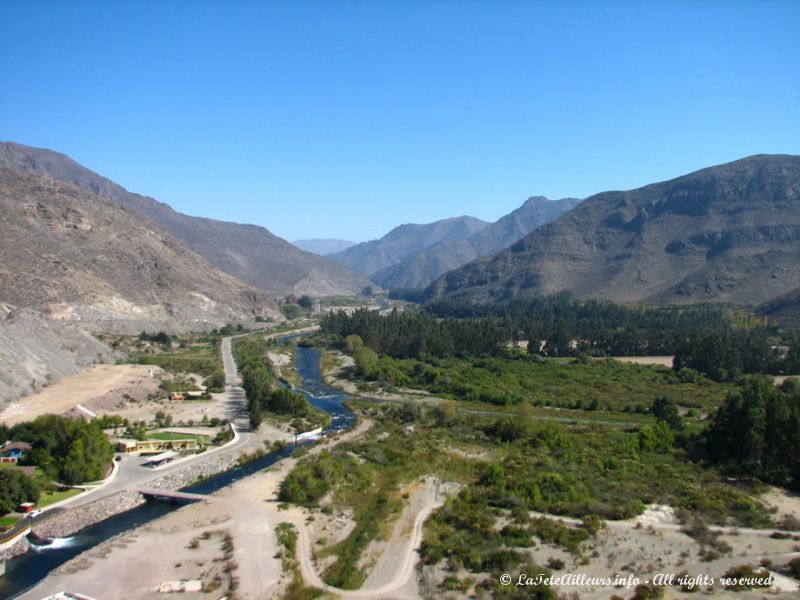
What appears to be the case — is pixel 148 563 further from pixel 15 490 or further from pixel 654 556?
pixel 654 556

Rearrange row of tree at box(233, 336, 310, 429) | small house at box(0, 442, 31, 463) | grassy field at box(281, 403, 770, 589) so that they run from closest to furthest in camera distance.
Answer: grassy field at box(281, 403, 770, 589), small house at box(0, 442, 31, 463), row of tree at box(233, 336, 310, 429)

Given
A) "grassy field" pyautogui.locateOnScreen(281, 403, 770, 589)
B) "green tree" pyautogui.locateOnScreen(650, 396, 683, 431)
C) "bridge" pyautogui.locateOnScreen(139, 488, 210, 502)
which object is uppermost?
"bridge" pyautogui.locateOnScreen(139, 488, 210, 502)

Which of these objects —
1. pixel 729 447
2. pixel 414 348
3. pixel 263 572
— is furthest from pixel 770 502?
pixel 414 348

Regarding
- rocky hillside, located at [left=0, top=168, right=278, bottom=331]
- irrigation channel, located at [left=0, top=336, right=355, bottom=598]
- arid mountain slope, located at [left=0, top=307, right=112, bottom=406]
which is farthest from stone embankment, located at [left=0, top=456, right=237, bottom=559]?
rocky hillside, located at [left=0, top=168, right=278, bottom=331]

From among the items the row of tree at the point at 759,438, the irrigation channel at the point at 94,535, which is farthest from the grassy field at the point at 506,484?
the irrigation channel at the point at 94,535

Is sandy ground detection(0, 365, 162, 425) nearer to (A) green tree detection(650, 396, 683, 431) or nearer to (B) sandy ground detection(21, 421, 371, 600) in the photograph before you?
(B) sandy ground detection(21, 421, 371, 600)

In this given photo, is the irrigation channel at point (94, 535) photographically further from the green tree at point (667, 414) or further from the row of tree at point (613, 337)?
the row of tree at point (613, 337)
